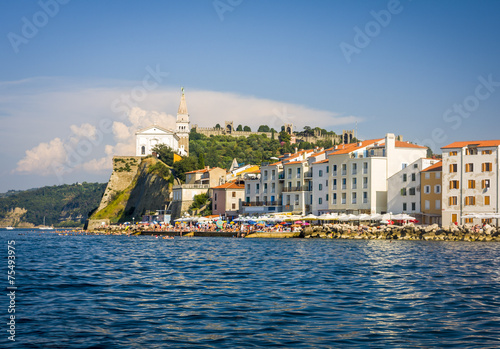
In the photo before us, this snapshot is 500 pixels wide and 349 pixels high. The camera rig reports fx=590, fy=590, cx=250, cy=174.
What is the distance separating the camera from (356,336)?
587 inches

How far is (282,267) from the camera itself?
106 ft

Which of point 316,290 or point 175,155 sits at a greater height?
point 175,155

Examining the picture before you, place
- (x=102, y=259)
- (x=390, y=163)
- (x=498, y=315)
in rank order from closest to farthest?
(x=498, y=315) → (x=102, y=259) → (x=390, y=163)

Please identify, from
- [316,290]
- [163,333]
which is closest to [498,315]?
[316,290]

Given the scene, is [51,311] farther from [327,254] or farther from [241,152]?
[241,152]

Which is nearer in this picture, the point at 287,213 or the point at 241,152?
the point at 287,213

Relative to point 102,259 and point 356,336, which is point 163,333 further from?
point 102,259

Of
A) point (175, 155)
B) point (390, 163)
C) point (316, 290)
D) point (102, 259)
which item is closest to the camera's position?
point (316, 290)

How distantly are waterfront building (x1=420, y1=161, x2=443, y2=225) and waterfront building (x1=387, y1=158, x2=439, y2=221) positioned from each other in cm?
49

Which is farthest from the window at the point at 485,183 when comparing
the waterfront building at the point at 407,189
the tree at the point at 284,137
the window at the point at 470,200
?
the tree at the point at 284,137

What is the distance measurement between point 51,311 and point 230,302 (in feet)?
19.0

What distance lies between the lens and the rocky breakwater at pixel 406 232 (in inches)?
2264

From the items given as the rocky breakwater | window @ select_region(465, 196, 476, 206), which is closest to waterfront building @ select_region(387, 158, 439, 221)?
the rocky breakwater

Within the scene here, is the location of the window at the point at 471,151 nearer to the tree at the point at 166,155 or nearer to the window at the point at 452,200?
the window at the point at 452,200
